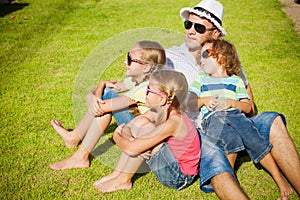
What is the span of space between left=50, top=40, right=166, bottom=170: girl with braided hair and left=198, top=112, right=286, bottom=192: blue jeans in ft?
1.80

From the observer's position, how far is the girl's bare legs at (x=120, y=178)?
2514 mm

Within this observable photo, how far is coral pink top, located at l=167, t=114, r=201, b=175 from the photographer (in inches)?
93.0

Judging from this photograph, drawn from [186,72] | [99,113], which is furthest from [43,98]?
[186,72]

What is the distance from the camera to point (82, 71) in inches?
134

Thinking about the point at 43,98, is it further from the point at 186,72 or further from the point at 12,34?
the point at 12,34

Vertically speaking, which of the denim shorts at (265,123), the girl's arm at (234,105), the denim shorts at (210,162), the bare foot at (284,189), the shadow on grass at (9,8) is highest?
the girl's arm at (234,105)

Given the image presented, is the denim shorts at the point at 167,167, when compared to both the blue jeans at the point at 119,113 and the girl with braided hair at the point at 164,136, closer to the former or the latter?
the girl with braided hair at the point at 164,136

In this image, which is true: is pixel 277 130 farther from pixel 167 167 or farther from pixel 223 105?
pixel 167 167

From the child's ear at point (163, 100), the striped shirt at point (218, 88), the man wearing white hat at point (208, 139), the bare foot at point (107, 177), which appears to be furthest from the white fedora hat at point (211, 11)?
the bare foot at point (107, 177)

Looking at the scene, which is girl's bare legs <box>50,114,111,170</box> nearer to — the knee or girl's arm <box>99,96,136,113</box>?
girl's arm <box>99,96,136,113</box>

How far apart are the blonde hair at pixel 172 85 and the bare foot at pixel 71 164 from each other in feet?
3.31

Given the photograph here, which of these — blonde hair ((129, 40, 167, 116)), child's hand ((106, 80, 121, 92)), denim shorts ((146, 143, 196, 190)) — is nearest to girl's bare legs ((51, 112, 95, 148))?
child's hand ((106, 80, 121, 92))

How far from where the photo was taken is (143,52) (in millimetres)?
2461

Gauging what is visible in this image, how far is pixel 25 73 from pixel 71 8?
12.6 feet
